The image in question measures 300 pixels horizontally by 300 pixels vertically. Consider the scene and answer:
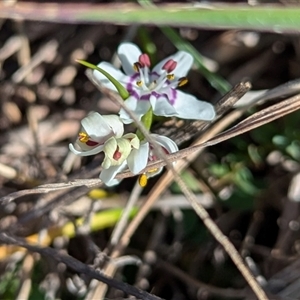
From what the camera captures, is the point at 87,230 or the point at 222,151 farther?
the point at 222,151

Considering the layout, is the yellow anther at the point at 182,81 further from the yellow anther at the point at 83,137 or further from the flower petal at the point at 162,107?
the yellow anther at the point at 83,137

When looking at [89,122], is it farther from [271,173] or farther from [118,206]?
[271,173]

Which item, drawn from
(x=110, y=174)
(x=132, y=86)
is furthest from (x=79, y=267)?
(x=132, y=86)

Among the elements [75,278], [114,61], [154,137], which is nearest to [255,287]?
[154,137]

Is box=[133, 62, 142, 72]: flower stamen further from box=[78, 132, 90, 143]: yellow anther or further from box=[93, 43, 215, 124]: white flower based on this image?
box=[78, 132, 90, 143]: yellow anther

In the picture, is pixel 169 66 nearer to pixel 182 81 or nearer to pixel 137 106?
pixel 182 81

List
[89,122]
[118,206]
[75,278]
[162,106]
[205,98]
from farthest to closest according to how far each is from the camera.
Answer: [205,98] → [118,206] → [75,278] → [162,106] → [89,122]
